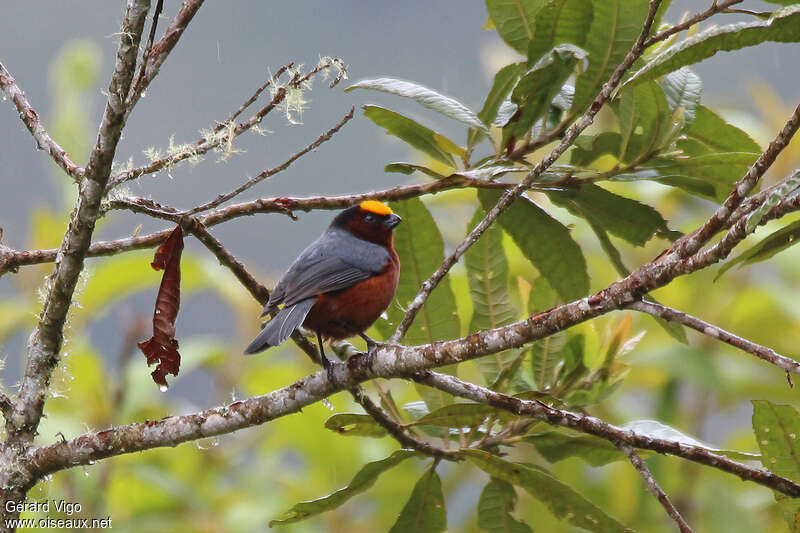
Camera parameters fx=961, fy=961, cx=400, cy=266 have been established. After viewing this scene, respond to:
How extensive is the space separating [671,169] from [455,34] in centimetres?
6610

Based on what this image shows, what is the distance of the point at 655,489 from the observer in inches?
96.1

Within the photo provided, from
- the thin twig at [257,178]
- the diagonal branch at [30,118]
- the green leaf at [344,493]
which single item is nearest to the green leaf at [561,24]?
the thin twig at [257,178]

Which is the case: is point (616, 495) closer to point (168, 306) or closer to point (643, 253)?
point (643, 253)

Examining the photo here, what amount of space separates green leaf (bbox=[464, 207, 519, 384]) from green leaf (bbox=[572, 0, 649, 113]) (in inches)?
23.6

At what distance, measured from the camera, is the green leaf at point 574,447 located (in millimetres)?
3166

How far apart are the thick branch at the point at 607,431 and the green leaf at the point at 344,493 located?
0.41 m

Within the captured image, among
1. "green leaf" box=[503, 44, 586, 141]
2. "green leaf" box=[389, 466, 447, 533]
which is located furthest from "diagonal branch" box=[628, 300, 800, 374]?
"green leaf" box=[389, 466, 447, 533]

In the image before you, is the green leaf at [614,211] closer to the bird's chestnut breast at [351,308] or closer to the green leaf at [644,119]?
the green leaf at [644,119]

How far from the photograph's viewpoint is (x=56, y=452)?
9.36 ft

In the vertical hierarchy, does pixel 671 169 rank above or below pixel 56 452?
above

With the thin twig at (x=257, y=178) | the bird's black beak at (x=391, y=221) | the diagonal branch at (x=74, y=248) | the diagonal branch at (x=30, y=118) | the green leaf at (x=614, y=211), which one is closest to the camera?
the diagonal branch at (x=74, y=248)

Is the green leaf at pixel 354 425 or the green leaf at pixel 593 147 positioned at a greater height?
the green leaf at pixel 593 147

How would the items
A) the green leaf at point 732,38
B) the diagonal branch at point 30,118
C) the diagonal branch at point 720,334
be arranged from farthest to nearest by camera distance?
the diagonal branch at point 30,118, the green leaf at point 732,38, the diagonal branch at point 720,334

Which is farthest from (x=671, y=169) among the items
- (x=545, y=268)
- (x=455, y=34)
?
(x=455, y=34)
